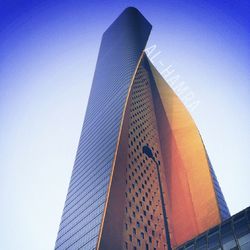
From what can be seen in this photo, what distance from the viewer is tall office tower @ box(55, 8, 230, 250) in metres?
39.8

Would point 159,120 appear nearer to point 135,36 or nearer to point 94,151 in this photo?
point 94,151

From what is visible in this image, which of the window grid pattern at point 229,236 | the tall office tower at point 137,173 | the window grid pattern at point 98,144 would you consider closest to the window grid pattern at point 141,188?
the tall office tower at point 137,173

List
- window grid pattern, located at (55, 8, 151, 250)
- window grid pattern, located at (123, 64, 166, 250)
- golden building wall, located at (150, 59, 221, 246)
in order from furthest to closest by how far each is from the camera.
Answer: golden building wall, located at (150, 59, 221, 246) < window grid pattern, located at (55, 8, 151, 250) < window grid pattern, located at (123, 64, 166, 250)

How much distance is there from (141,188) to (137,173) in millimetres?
2587

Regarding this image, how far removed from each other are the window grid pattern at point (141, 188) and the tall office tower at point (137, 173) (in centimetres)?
14

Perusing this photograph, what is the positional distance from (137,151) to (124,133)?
595 cm

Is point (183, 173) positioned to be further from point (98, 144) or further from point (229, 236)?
point (229, 236)

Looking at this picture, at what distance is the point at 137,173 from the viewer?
48.5 meters

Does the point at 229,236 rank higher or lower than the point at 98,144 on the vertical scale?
lower

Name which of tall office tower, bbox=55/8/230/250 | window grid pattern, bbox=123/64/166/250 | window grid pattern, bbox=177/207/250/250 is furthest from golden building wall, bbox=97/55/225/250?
window grid pattern, bbox=177/207/250/250

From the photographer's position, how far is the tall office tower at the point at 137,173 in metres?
Answer: 39.8

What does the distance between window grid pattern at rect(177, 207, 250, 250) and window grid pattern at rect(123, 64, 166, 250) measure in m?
17.8

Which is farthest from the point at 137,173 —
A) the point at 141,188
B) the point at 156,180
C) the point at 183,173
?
the point at 183,173

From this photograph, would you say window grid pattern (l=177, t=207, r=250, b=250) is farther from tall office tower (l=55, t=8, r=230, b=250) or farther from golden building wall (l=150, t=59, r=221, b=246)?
golden building wall (l=150, t=59, r=221, b=246)
